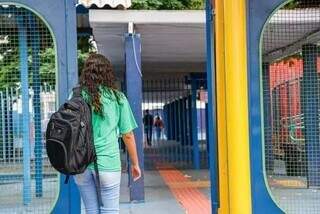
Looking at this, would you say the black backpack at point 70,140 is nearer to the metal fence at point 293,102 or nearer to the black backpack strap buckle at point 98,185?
the black backpack strap buckle at point 98,185

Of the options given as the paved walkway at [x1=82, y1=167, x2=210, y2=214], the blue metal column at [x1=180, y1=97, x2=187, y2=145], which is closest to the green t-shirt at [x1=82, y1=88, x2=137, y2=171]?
the paved walkway at [x1=82, y1=167, x2=210, y2=214]

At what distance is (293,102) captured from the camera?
8812 mm

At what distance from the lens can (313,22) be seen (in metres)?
6.85

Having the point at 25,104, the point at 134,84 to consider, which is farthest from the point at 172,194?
the point at 25,104

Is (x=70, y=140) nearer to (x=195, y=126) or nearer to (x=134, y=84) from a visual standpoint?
(x=134, y=84)

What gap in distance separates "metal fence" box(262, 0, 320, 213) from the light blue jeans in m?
1.70

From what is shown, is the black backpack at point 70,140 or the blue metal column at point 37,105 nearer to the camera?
the black backpack at point 70,140

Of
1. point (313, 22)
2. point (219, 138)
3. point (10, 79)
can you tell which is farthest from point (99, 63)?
point (10, 79)

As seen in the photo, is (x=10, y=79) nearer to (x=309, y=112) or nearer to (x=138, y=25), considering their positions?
(x=138, y=25)

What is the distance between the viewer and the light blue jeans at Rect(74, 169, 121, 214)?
479 cm

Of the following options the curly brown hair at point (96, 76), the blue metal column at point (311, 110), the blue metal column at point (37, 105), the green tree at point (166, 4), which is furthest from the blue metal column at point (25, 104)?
the green tree at point (166, 4)

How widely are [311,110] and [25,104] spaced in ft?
11.6

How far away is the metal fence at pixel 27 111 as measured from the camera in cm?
586

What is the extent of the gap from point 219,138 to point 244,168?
415 mm
